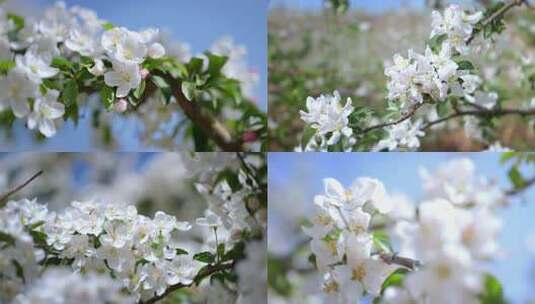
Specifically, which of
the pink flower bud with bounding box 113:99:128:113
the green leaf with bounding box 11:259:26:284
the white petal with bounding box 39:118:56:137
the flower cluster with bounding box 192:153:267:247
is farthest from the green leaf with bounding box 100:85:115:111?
the green leaf with bounding box 11:259:26:284

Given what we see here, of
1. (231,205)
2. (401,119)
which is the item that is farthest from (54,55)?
(401,119)

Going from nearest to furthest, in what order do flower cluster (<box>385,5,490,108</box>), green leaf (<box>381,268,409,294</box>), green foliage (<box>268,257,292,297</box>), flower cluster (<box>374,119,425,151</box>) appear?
1. green leaf (<box>381,268,409,294</box>)
2. flower cluster (<box>385,5,490,108</box>)
3. flower cluster (<box>374,119,425,151</box>)
4. green foliage (<box>268,257,292,297</box>)

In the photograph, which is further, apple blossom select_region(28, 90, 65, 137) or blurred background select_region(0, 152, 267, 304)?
blurred background select_region(0, 152, 267, 304)

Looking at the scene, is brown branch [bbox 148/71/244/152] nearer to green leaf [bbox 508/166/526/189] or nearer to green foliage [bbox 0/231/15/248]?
green foliage [bbox 0/231/15/248]

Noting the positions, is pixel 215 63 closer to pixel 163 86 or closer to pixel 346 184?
pixel 163 86

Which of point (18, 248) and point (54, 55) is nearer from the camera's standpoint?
point (18, 248)

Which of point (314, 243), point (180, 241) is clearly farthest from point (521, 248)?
point (180, 241)
